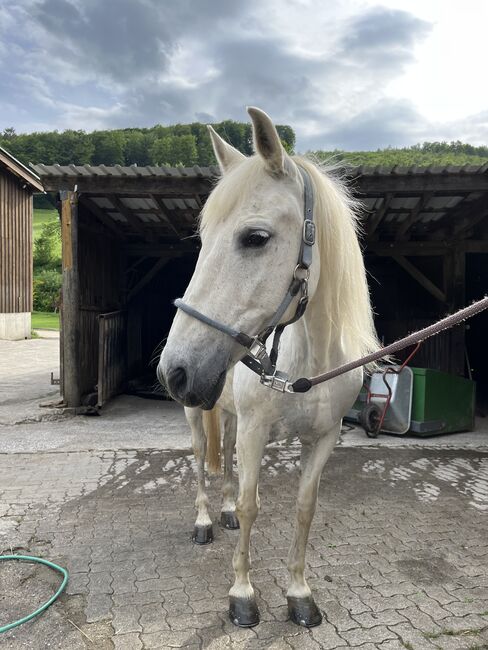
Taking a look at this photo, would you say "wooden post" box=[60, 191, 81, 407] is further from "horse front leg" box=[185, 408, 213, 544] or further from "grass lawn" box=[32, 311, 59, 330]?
"grass lawn" box=[32, 311, 59, 330]

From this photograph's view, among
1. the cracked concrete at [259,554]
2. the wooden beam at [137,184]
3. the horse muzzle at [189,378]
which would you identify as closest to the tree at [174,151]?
the wooden beam at [137,184]

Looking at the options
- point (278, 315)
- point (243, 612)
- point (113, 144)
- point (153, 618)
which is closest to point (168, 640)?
point (153, 618)

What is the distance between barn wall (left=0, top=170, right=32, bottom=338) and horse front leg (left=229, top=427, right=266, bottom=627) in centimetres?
1778

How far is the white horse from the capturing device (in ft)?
4.51

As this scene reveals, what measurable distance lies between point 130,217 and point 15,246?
42.7ft

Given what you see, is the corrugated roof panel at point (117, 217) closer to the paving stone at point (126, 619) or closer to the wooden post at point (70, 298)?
the wooden post at point (70, 298)

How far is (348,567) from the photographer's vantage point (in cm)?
262

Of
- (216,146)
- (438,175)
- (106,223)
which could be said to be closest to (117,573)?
(216,146)

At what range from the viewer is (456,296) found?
770cm

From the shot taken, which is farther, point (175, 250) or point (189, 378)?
point (175, 250)

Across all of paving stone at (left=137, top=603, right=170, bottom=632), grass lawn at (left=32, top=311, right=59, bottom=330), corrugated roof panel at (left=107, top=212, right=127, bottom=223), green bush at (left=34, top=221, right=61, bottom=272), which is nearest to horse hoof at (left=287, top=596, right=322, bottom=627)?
paving stone at (left=137, top=603, right=170, bottom=632)

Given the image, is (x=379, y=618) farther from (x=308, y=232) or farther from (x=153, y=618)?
(x=308, y=232)

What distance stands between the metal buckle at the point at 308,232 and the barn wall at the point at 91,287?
581 centimetres

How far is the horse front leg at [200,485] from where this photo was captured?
9.46 feet
